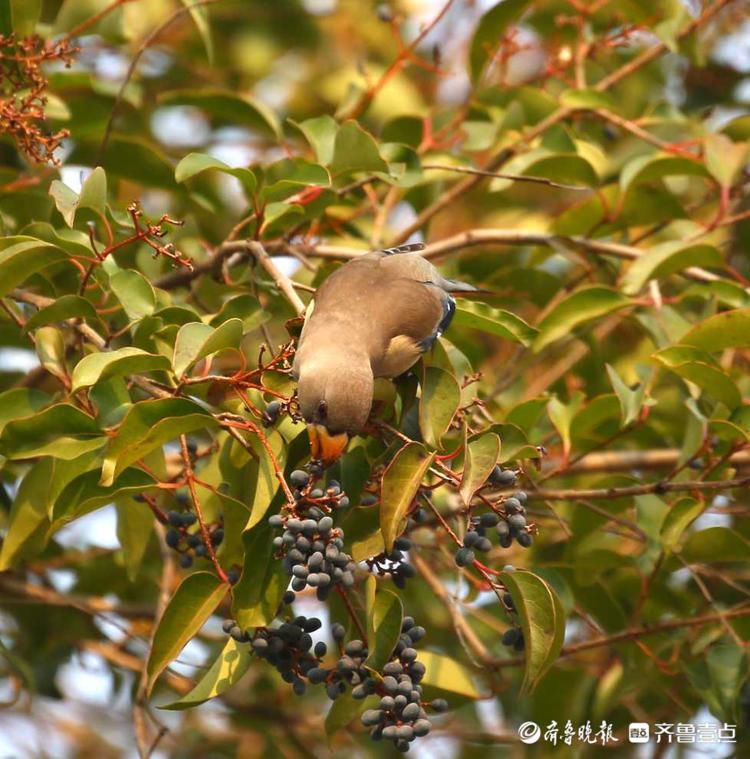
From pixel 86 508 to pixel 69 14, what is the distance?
1.93m

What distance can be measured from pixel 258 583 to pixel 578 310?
4.67 feet

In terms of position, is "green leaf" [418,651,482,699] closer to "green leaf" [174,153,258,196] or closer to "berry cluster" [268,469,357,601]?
"berry cluster" [268,469,357,601]

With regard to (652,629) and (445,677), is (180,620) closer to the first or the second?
(445,677)

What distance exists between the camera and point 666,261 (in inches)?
129

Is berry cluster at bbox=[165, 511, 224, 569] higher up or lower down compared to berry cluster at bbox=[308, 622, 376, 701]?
higher up

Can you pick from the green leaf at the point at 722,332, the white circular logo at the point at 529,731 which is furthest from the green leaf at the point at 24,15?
the white circular logo at the point at 529,731

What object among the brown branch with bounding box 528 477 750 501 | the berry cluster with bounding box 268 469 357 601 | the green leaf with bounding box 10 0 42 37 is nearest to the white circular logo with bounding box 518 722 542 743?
the brown branch with bounding box 528 477 750 501

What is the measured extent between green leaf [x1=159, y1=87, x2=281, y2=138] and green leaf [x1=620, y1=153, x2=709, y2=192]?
3.74ft

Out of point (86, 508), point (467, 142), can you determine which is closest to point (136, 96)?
point (467, 142)

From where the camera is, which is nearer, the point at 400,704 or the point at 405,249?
the point at 400,704

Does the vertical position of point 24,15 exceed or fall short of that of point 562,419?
it exceeds it

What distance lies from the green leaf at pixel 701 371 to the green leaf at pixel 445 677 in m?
0.97

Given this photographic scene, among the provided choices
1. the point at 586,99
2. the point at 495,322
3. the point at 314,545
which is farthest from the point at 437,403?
the point at 586,99

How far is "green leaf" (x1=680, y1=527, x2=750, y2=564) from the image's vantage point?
3.01 m
